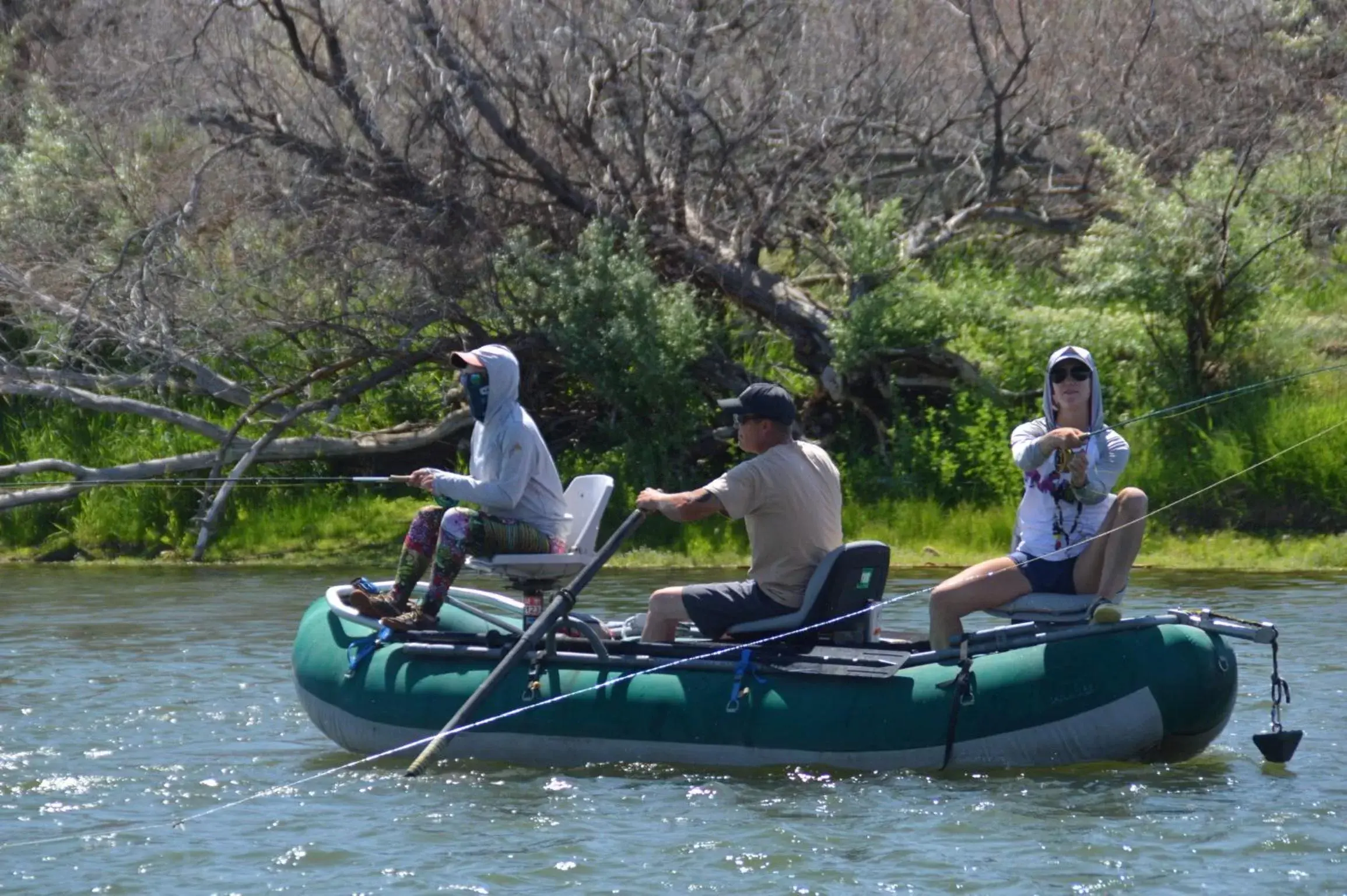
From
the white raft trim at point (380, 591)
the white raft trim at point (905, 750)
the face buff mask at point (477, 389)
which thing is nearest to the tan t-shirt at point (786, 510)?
the white raft trim at point (905, 750)

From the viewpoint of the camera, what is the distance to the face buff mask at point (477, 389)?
8.11 m

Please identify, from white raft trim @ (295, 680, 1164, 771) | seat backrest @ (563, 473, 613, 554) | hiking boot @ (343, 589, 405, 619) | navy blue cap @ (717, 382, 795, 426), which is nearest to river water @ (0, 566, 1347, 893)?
white raft trim @ (295, 680, 1164, 771)

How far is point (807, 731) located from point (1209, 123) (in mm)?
11547

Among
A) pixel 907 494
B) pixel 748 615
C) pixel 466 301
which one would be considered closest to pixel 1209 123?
pixel 907 494

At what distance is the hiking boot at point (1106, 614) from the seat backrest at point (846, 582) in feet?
2.59

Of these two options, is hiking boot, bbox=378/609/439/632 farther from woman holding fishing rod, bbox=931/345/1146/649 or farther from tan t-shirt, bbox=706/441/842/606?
woman holding fishing rod, bbox=931/345/1146/649

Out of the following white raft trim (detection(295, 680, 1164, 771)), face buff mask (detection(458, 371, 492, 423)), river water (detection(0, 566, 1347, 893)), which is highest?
face buff mask (detection(458, 371, 492, 423))

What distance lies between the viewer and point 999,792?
6.96 metres

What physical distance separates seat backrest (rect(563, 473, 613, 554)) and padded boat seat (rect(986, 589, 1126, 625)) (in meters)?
1.84

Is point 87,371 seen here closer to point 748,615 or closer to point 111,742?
point 111,742

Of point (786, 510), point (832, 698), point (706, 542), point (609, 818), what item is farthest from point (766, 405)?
point (706, 542)

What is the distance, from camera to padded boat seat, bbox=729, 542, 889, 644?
24.1 feet

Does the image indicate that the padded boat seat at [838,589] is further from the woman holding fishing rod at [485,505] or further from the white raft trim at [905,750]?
the woman holding fishing rod at [485,505]

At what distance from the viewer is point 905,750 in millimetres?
7285
